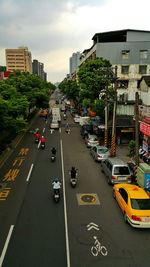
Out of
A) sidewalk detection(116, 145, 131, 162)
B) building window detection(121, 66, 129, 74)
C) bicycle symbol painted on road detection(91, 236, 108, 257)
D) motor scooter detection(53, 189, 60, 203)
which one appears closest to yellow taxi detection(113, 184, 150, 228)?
bicycle symbol painted on road detection(91, 236, 108, 257)

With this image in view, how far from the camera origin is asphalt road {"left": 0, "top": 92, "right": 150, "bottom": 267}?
37.9ft

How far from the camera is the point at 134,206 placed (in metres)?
14.2

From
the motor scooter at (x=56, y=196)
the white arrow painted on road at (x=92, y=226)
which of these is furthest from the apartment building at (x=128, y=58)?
the white arrow painted on road at (x=92, y=226)

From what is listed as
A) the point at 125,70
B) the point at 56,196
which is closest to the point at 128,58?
the point at 125,70

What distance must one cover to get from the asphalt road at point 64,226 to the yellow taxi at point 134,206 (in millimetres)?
518

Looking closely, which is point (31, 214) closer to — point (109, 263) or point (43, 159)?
point (109, 263)

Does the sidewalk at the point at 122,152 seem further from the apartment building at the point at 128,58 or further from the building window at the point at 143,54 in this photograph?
the building window at the point at 143,54

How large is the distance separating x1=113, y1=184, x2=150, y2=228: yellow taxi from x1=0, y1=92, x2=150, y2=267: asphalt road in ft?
1.70

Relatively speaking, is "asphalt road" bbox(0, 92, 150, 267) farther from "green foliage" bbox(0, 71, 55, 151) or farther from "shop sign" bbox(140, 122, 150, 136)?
"shop sign" bbox(140, 122, 150, 136)

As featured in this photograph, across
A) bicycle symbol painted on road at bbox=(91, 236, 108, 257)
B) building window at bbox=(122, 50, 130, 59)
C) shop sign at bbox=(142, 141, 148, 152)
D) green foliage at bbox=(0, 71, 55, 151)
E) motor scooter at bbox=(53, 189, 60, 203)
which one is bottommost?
bicycle symbol painted on road at bbox=(91, 236, 108, 257)

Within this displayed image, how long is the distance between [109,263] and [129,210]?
3544 millimetres

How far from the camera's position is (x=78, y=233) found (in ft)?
44.7

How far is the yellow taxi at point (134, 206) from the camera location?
534 inches

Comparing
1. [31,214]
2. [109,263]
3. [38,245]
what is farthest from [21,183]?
[109,263]
